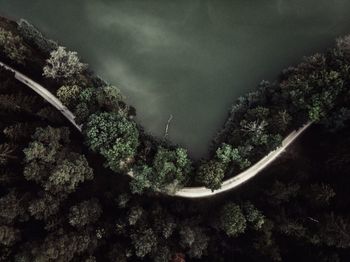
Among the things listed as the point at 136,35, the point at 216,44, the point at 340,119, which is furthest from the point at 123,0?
the point at 340,119

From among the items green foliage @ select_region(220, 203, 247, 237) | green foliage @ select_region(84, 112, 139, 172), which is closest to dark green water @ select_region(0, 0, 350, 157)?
green foliage @ select_region(84, 112, 139, 172)

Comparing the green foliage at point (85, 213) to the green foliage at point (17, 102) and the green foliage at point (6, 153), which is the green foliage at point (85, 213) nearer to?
the green foliage at point (6, 153)

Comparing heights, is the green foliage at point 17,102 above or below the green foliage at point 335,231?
above

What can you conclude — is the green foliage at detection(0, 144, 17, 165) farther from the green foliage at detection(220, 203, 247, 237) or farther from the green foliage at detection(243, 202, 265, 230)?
the green foliage at detection(243, 202, 265, 230)

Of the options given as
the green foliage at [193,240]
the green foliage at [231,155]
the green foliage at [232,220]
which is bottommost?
the green foliage at [193,240]

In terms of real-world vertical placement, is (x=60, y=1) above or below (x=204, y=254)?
above

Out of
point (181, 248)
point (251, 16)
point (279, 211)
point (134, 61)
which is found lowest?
point (181, 248)

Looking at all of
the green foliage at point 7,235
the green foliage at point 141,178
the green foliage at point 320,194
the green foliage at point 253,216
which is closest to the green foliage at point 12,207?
the green foliage at point 7,235

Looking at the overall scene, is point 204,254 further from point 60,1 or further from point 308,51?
point 60,1

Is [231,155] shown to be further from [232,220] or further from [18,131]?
[18,131]
